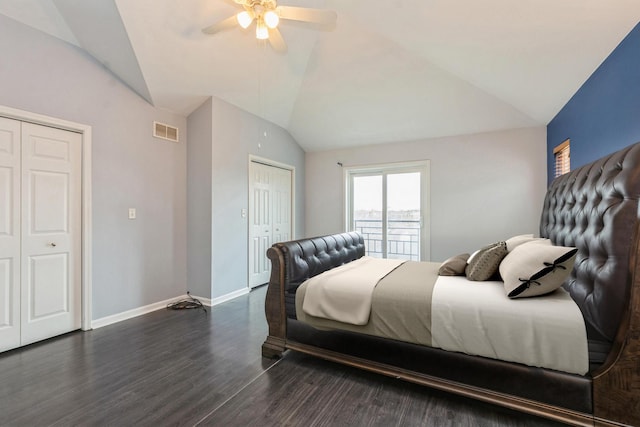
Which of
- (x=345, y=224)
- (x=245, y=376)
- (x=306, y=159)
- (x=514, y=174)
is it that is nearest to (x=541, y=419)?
(x=245, y=376)

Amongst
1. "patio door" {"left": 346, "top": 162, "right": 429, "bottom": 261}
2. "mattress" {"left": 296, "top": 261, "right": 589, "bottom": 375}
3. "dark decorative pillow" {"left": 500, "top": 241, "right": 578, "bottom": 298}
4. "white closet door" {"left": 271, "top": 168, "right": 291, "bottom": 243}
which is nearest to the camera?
"mattress" {"left": 296, "top": 261, "right": 589, "bottom": 375}

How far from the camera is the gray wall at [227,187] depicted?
11.6 feet

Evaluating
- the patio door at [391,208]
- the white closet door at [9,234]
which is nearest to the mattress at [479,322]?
the white closet door at [9,234]

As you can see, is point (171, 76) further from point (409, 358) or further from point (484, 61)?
point (409, 358)

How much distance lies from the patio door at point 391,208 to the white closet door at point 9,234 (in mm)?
4085

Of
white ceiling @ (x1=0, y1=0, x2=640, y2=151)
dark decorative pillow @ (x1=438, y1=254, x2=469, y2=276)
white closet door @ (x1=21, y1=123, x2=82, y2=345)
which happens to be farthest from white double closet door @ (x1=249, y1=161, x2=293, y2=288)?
dark decorative pillow @ (x1=438, y1=254, x2=469, y2=276)

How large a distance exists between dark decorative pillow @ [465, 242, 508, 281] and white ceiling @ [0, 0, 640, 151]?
5.44ft

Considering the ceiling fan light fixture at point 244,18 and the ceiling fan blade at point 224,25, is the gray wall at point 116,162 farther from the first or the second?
the ceiling fan light fixture at point 244,18

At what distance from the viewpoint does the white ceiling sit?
218 centimetres

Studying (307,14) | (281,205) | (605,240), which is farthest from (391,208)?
(605,240)

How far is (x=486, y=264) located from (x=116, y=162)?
357cm

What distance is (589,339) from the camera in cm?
136

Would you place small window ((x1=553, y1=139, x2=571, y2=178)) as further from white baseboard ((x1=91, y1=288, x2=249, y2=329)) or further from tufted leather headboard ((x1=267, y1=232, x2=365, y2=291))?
white baseboard ((x1=91, y1=288, x2=249, y2=329))

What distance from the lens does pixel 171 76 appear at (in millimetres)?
3045
